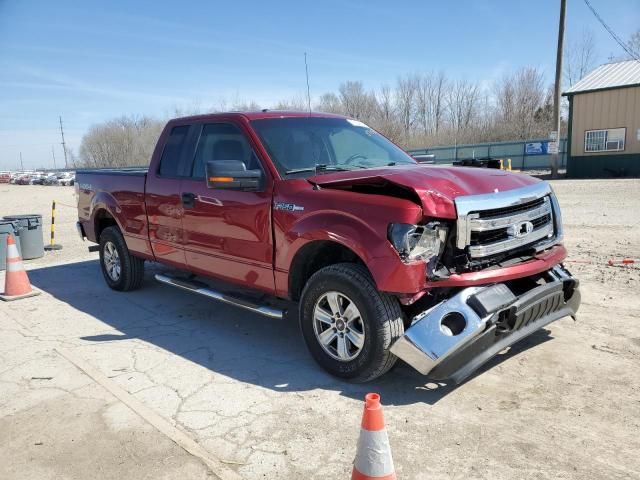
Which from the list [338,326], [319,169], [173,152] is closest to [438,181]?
[319,169]

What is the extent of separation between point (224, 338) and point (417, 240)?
7.88 ft

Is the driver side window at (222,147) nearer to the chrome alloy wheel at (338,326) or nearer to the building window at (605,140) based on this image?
the chrome alloy wheel at (338,326)

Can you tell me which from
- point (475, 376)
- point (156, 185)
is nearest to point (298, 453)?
point (475, 376)

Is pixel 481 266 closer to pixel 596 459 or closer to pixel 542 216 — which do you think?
pixel 542 216

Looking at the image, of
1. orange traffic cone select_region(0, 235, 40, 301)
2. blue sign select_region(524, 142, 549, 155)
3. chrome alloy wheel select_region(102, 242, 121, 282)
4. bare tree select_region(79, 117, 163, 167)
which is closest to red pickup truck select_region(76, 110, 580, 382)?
chrome alloy wheel select_region(102, 242, 121, 282)

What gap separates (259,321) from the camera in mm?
5445

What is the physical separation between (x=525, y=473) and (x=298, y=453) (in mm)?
1235

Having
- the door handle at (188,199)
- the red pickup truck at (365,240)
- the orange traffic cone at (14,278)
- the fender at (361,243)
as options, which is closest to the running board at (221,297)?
the red pickup truck at (365,240)

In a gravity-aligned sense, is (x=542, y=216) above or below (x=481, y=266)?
above

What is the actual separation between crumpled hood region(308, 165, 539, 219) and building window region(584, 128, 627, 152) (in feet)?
Answer: 79.3

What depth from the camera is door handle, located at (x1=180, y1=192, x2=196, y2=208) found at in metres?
5.01

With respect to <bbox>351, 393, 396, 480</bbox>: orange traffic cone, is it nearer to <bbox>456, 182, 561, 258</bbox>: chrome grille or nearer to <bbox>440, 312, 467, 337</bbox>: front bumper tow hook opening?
<bbox>440, 312, 467, 337</bbox>: front bumper tow hook opening

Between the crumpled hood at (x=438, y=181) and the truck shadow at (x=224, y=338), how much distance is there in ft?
4.41

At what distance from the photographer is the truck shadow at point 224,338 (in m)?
3.81
